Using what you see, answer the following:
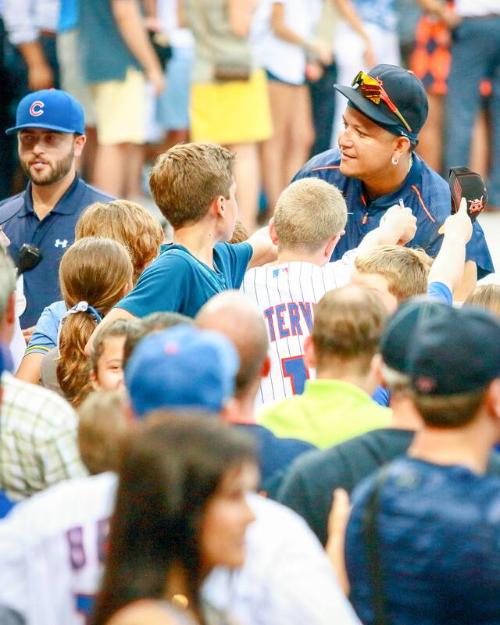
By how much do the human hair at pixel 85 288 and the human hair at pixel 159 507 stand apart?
7.32 ft

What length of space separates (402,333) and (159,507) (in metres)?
0.97

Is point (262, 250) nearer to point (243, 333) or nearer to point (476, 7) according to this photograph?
point (243, 333)

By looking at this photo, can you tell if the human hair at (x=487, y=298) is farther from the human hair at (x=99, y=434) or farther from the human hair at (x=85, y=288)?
the human hair at (x=99, y=434)

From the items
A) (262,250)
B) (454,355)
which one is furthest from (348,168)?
(454,355)

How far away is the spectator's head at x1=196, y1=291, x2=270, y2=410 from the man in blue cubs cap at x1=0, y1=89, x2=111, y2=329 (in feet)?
8.80

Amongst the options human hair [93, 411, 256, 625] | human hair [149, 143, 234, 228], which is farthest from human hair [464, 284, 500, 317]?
human hair [93, 411, 256, 625]

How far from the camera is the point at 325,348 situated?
3.91 m

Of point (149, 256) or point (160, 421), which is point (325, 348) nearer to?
point (160, 421)

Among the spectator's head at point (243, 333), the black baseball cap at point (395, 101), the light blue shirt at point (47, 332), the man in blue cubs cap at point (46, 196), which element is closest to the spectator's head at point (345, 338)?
the spectator's head at point (243, 333)

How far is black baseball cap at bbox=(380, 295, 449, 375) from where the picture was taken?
346 cm

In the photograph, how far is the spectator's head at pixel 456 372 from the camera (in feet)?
10.2

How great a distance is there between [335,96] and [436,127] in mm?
780

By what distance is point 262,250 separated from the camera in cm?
582

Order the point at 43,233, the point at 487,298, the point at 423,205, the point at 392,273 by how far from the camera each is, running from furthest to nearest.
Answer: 1. the point at 43,233
2. the point at 423,205
3. the point at 487,298
4. the point at 392,273
